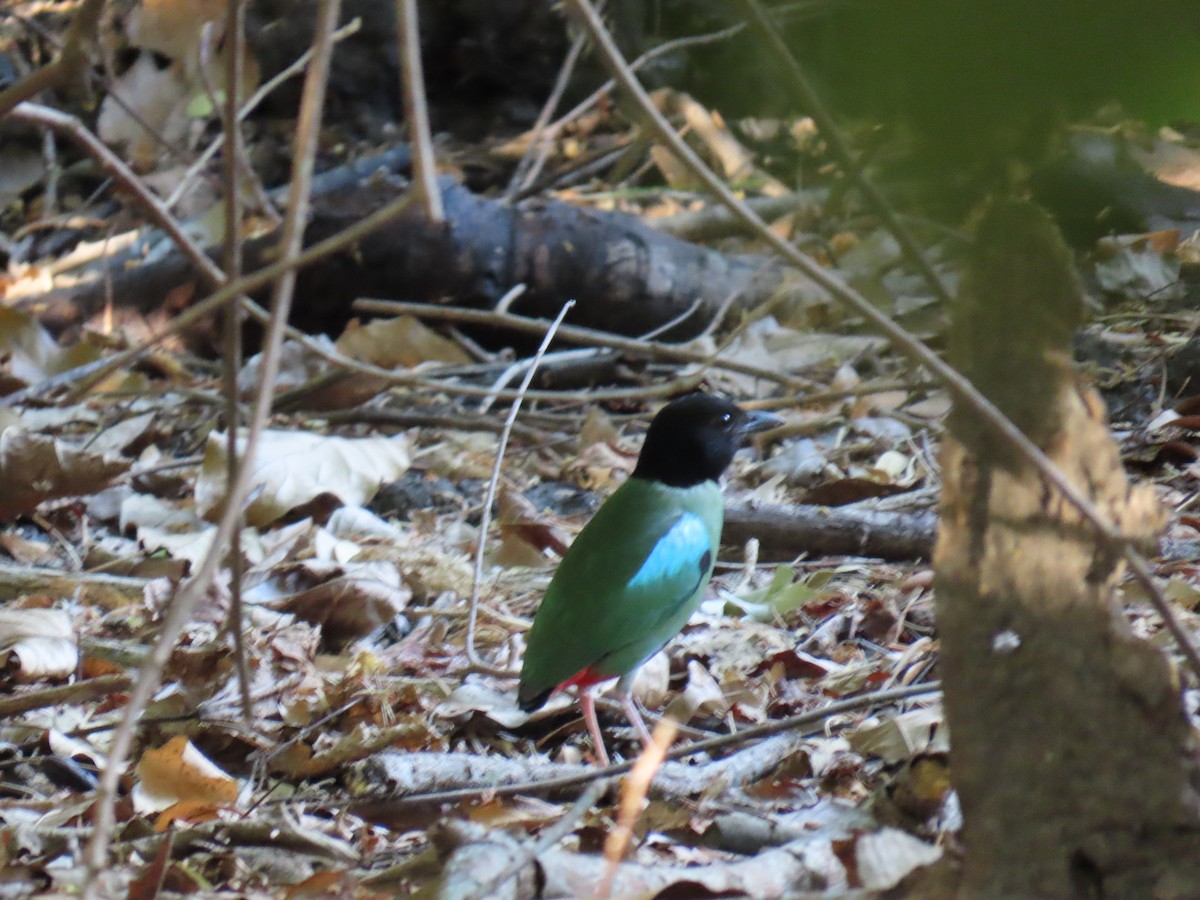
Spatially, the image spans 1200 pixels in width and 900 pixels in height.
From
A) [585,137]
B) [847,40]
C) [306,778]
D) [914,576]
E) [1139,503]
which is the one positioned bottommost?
[585,137]

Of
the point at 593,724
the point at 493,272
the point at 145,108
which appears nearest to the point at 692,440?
the point at 593,724

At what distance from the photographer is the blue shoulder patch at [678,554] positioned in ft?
11.8

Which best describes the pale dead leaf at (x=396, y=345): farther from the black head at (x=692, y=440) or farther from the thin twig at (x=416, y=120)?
the thin twig at (x=416, y=120)

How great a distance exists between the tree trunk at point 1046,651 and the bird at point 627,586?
1.53 metres

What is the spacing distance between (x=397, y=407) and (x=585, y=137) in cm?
403

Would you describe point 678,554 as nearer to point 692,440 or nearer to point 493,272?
point 692,440

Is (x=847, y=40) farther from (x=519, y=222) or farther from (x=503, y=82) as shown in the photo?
(x=503, y=82)

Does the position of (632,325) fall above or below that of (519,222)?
below

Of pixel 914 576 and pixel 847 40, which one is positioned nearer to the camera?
Result: pixel 847 40

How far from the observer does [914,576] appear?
3.87 metres

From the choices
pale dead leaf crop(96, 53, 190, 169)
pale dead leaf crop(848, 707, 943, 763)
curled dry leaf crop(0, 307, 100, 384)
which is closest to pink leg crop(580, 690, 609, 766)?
pale dead leaf crop(848, 707, 943, 763)

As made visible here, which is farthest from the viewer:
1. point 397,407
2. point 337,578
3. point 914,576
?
point 397,407

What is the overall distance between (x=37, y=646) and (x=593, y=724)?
1401 mm

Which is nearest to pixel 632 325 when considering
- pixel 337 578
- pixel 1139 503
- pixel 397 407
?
pixel 397 407
